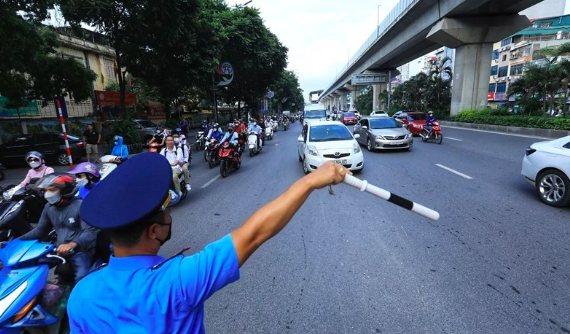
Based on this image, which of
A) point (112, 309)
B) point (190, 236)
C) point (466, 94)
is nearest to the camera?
point (112, 309)

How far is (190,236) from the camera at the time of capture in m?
4.54

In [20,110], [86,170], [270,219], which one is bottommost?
[86,170]

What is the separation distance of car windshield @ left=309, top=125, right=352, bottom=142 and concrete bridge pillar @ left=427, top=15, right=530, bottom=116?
55.2 ft

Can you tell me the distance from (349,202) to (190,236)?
2.98 m

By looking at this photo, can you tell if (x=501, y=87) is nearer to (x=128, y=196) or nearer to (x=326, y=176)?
(x=326, y=176)

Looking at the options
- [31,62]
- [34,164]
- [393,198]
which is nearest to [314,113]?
[31,62]

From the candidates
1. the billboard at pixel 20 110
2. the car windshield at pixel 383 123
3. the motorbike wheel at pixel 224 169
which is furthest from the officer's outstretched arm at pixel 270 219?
the billboard at pixel 20 110

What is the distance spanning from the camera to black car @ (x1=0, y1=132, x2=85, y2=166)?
1189 cm

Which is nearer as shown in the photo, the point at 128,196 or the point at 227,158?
the point at 128,196

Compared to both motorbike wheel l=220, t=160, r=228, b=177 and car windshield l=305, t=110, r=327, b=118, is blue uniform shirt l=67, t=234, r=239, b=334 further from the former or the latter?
car windshield l=305, t=110, r=327, b=118

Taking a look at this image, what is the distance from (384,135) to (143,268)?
11.5m

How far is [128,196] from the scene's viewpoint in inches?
39.0

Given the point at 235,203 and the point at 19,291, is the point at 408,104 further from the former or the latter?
the point at 19,291

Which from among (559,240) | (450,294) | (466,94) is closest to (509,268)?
(450,294)
